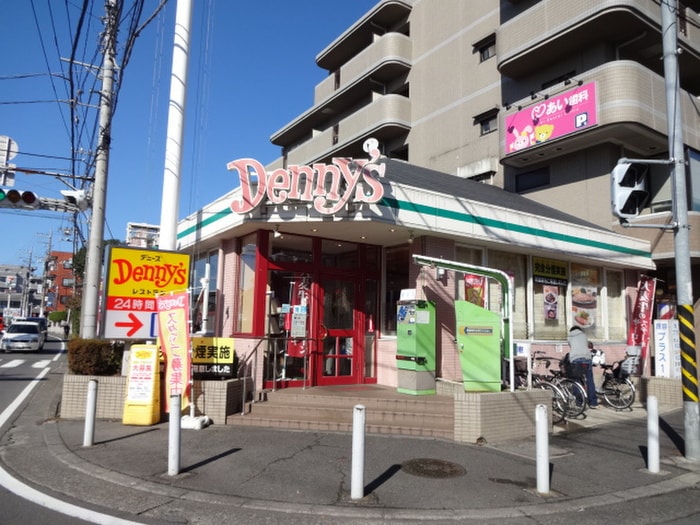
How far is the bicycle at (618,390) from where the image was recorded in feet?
37.8

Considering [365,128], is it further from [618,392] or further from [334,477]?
[334,477]

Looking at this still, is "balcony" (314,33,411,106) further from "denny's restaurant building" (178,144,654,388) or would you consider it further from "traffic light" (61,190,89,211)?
"traffic light" (61,190,89,211)

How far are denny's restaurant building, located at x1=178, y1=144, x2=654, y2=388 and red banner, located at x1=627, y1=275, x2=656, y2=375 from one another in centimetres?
293

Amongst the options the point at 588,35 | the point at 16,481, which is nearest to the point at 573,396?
the point at 16,481

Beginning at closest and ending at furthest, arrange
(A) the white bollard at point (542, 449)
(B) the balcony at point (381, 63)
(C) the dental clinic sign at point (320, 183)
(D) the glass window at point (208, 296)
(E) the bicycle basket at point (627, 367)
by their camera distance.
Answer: (A) the white bollard at point (542, 449), (C) the dental clinic sign at point (320, 183), (E) the bicycle basket at point (627, 367), (D) the glass window at point (208, 296), (B) the balcony at point (381, 63)

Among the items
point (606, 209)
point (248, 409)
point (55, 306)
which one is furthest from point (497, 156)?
point (55, 306)

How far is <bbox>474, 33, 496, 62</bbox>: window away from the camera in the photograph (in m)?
22.5

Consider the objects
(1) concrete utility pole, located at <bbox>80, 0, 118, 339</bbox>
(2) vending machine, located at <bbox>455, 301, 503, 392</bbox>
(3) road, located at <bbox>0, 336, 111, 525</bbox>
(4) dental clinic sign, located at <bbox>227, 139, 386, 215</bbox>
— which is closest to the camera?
(3) road, located at <bbox>0, 336, 111, 525</bbox>

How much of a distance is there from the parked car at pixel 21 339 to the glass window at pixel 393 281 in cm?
2300

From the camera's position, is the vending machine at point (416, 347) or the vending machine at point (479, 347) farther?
the vending machine at point (416, 347)

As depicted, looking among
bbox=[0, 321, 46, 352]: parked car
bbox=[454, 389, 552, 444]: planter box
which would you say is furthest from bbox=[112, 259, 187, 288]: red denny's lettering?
bbox=[0, 321, 46, 352]: parked car

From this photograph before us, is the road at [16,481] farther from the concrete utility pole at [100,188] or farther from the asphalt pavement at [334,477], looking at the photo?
the concrete utility pole at [100,188]

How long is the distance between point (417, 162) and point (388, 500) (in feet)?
72.7

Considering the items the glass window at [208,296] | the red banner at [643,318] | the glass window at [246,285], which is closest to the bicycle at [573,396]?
the red banner at [643,318]
